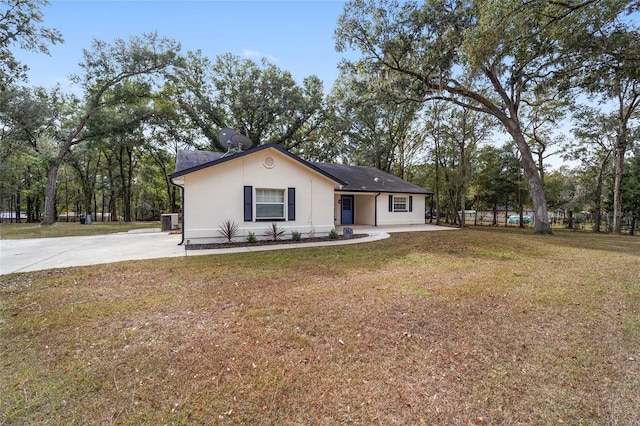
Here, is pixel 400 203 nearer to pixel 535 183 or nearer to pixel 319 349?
pixel 535 183

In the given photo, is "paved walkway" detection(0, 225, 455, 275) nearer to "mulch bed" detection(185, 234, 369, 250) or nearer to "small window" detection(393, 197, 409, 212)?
"mulch bed" detection(185, 234, 369, 250)

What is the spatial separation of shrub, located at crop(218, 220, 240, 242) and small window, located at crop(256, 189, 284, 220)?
3.31 feet

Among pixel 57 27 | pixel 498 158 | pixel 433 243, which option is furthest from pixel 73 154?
pixel 498 158

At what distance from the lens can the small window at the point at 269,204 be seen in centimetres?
1089

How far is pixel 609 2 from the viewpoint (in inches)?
301

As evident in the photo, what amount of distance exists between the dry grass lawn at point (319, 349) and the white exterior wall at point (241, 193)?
4.43 m

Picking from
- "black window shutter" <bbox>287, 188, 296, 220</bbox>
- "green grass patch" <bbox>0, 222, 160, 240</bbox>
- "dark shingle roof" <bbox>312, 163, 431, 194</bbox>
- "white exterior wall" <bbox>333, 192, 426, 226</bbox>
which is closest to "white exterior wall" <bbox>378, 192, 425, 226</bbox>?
"white exterior wall" <bbox>333, 192, 426, 226</bbox>

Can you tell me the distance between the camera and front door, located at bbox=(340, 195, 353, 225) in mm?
17641

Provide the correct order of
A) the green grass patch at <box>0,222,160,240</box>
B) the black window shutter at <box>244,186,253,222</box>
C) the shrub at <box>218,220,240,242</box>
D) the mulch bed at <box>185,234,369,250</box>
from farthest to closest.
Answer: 1. the green grass patch at <box>0,222,160,240</box>
2. the black window shutter at <box>244,186,253,222</box>
3. the shrub at <box>218,220,240,242</box>
4. the mulch bed at <box>185,234,369,250</box>

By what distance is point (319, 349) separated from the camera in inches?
116

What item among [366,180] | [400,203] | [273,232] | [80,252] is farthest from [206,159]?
[400,203]

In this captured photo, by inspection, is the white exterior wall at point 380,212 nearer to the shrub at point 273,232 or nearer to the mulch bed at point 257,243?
the mulch bed at point 257,243

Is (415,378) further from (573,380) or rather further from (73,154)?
(73,154)

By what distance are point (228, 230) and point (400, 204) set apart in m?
12.4
